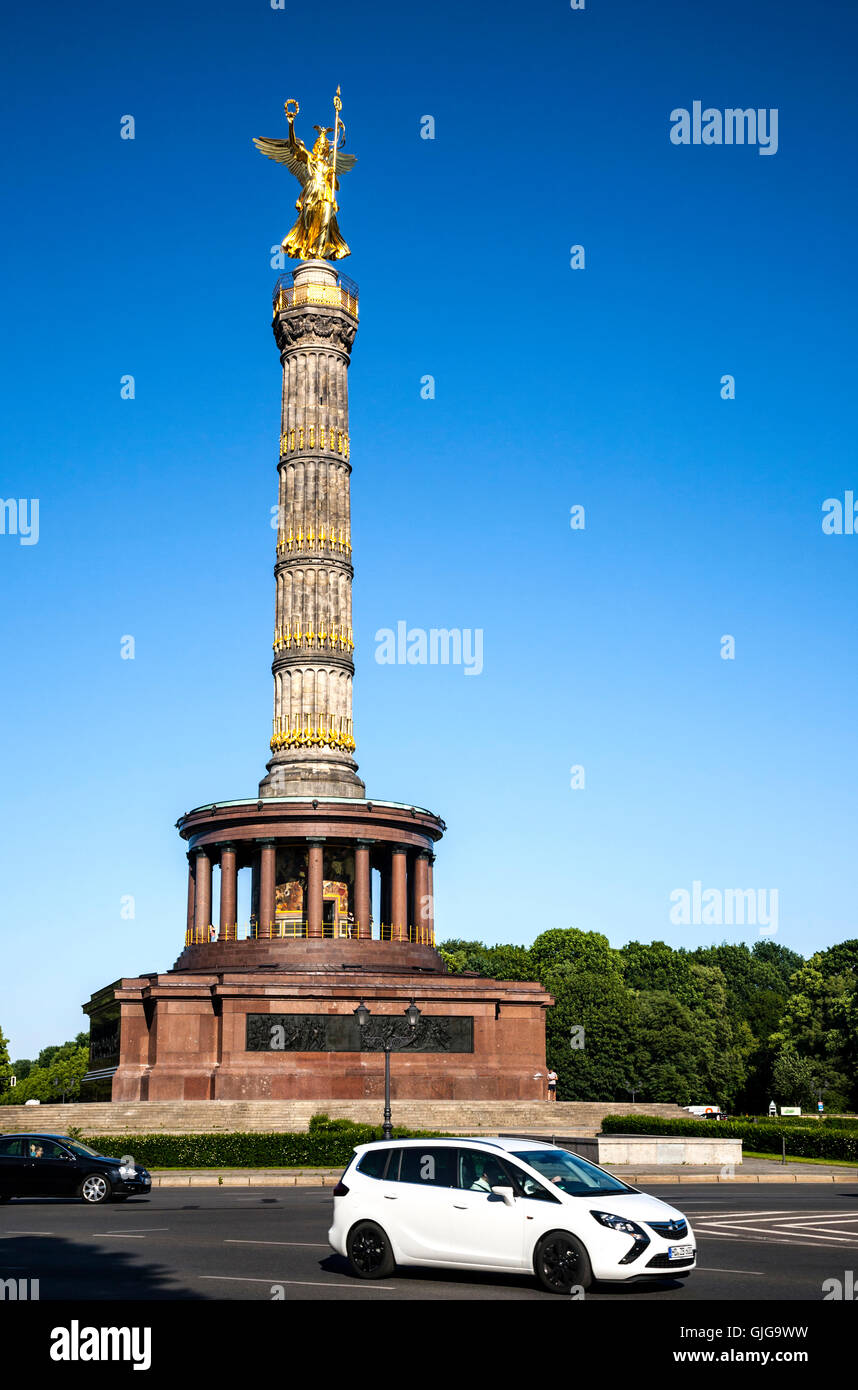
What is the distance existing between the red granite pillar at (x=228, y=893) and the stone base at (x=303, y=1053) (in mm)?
3126

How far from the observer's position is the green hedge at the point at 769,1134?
119 feet

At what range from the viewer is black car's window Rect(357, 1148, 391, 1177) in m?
14.1

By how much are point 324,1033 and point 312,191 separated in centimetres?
3525

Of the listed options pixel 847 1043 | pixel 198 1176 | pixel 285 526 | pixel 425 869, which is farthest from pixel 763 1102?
pixel 198 1176

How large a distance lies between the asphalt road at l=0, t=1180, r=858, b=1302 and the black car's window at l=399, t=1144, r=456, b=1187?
0.91 metres

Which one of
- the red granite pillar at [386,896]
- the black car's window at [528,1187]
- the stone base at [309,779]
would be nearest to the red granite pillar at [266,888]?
the stone base at [309,779]

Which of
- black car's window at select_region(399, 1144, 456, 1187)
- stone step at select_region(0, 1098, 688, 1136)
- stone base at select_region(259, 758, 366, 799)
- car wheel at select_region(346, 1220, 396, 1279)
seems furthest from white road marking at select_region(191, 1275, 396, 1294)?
stone base at select_region(259, 758, 366, 799)

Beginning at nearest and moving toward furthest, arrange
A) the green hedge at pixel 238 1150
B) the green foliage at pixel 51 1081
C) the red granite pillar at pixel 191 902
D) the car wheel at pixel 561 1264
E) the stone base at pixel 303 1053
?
the car wheel at pixel 561 1264 → the green hedge at pixel 238 1150 → the stone base at pixel 303 1053 → the red granite pillar at pixel 191 902 → the green foliage at pixel 51 1081

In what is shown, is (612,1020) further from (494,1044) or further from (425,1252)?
(425,1252)

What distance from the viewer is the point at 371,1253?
13.6 metres

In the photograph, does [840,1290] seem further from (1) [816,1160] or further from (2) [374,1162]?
(1) [816,1160]

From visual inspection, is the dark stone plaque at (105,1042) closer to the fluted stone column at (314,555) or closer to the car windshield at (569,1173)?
the fluted stone column at (314,555)

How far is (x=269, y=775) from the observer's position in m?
54.0

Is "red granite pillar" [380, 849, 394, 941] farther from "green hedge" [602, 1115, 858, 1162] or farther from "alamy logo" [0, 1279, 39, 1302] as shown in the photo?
"alamy logo" [0, 1279, 39, 1302]
